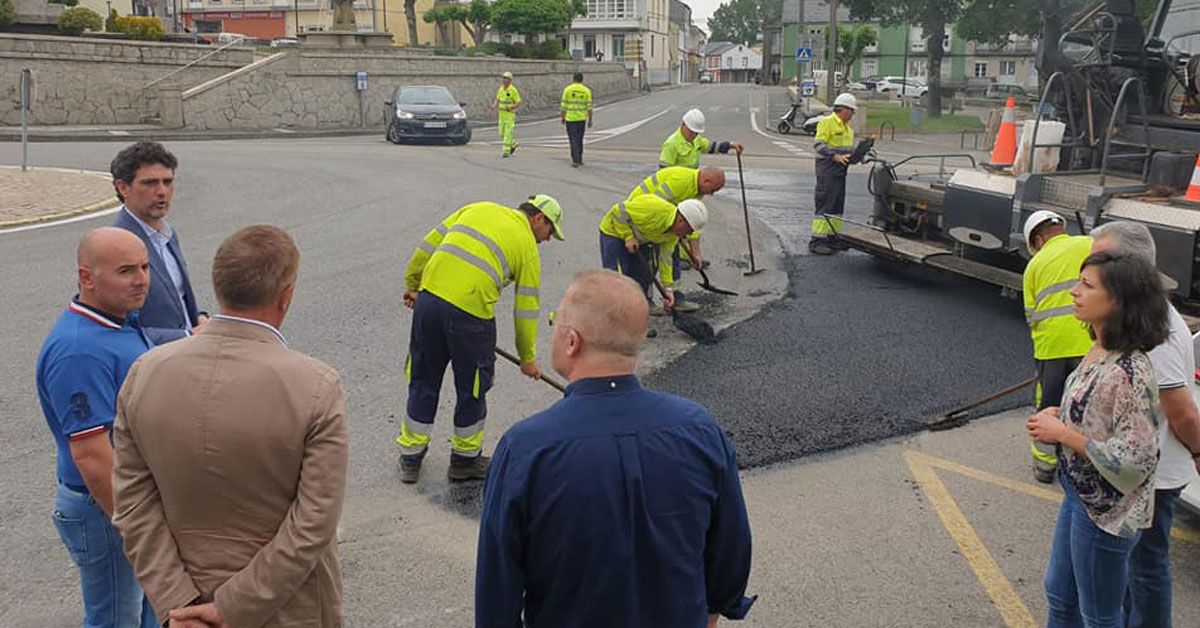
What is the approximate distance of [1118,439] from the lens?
120 inches

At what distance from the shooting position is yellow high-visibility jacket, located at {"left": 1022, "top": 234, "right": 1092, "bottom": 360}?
16.9 feet

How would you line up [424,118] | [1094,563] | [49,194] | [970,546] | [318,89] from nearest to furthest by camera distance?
[1094,563], [970,546], [49,194], [424,118], [318,89]

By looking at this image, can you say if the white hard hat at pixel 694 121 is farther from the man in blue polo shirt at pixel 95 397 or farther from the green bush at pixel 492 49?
the green bush at pixel 492 49

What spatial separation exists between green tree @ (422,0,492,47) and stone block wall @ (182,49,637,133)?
68.4 ft

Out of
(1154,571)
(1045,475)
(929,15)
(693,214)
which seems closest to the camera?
(1154,571)

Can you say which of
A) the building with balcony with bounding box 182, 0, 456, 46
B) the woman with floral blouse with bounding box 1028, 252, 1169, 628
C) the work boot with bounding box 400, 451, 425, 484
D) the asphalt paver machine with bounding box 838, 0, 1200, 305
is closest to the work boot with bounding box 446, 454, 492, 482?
the work boot with bounding box 400, 451, 425, 484

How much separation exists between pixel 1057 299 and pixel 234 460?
431 centimetres

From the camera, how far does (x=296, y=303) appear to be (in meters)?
8.43

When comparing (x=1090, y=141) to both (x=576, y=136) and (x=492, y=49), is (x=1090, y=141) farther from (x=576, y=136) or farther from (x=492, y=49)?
(x=492, y=49)

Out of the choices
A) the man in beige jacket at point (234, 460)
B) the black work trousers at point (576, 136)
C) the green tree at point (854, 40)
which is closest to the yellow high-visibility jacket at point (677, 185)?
the man in beige jacket at point (234, 460)

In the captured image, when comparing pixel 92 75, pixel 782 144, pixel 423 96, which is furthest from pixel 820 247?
pixel 92 75

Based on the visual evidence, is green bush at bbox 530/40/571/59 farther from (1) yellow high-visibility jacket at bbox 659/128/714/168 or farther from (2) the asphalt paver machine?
(2) the asphalt paver machine

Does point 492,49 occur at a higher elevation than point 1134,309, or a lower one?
higher

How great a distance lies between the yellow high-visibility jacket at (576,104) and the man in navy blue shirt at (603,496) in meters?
15.9
